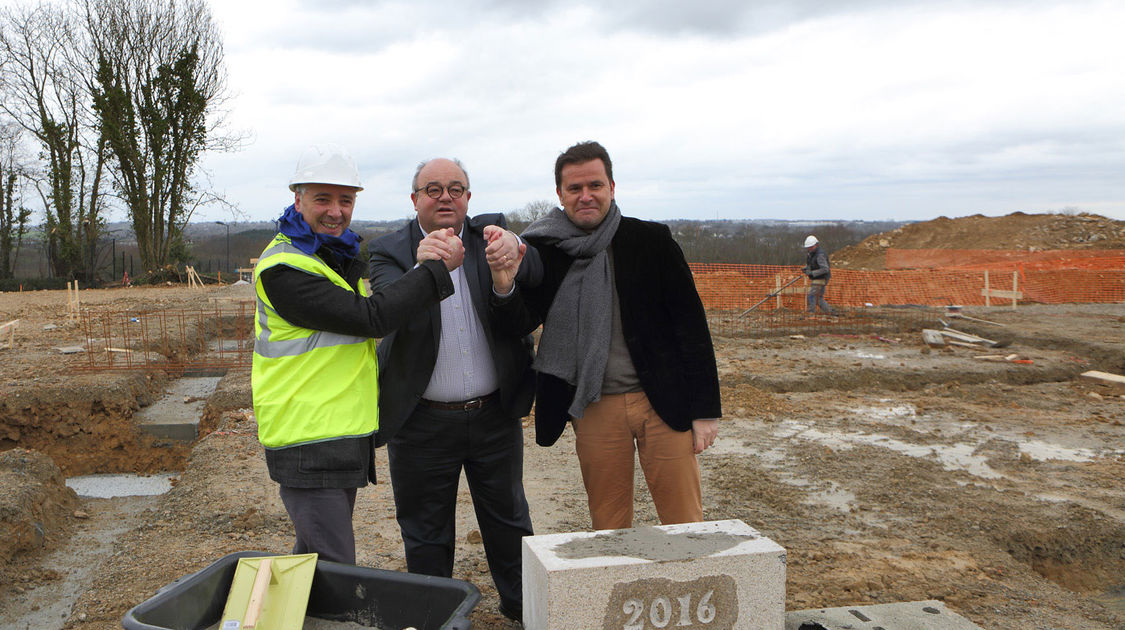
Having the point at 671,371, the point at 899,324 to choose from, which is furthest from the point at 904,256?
the point at 671,371

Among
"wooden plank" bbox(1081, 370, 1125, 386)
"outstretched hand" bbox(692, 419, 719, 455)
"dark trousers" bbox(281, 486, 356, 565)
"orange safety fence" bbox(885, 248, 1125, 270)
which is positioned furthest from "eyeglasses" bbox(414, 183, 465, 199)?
"orange safety fence" bbox(885, 248, 1125, 270)

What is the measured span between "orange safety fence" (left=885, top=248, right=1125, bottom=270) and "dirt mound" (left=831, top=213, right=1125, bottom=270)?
3.15 ft

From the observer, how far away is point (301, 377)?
2.56 meters

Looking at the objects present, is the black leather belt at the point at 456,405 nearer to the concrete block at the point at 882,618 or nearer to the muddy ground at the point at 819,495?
the muddy ground at the point at 819,495

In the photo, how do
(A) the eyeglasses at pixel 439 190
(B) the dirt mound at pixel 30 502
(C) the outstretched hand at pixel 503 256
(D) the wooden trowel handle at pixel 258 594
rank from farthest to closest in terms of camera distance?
(B) the dirt mound at pixel 30 502 < (A) the eyeglasses at pixel 439 190 < (C) the outstretched hand at pixel 503 256 < (D) the wooden trowel handle at pixel 258 594

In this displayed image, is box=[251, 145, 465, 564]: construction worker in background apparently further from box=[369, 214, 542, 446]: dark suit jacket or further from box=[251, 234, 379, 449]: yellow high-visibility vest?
box=[369, 214, 542, 446]: dark suit jacket

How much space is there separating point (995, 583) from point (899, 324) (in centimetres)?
1184

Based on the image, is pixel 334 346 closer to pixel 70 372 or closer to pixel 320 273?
pixel 320 273

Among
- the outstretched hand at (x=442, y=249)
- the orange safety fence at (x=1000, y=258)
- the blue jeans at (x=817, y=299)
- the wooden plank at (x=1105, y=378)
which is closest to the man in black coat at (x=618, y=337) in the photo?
the outstretched hand at (x=442, y=249)

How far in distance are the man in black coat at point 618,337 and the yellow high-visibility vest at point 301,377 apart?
0.74 m

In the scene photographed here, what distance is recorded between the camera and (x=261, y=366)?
2.61 m

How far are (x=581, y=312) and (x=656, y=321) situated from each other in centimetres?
31

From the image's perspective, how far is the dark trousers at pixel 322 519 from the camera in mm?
2645

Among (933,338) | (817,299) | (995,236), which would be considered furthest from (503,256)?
(995,236)
